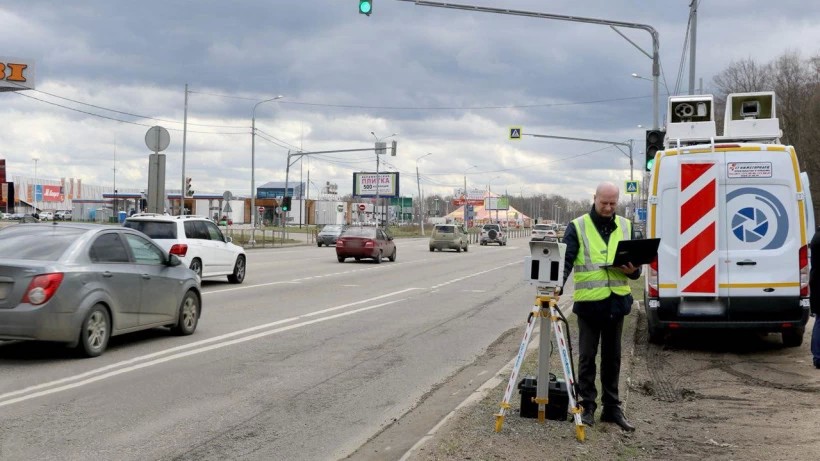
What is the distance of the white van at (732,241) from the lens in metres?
10.4

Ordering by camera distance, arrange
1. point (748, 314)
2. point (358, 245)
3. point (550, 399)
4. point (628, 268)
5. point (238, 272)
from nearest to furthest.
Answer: point (628, 268), point (550, 399), point (748, 314), point (238, 272), point (358, 245)

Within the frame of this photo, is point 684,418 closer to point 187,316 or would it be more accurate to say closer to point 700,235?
point 700,235

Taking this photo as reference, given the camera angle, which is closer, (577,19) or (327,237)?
(577,19)

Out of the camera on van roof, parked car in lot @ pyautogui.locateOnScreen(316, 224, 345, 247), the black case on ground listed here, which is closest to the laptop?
the black case on ground

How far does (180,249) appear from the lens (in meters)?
19.0

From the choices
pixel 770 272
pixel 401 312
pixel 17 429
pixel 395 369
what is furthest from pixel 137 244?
pixel 770 272

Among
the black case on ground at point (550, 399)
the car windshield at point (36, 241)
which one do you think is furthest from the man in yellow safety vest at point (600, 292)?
the car windshield at point (36, 241)

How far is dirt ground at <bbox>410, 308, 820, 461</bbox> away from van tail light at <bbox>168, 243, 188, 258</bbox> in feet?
36.6

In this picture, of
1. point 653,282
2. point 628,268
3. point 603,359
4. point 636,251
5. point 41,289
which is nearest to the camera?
point 636,251

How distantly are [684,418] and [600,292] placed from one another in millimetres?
1654

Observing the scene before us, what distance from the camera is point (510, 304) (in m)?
18.2

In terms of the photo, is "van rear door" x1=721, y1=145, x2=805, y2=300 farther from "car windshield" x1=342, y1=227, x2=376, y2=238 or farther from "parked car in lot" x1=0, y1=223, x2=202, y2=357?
"car windshield" x1=342, y1=227, x2=376, y2=238

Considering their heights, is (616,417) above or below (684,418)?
above

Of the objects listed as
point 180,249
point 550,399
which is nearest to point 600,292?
point 550,399
